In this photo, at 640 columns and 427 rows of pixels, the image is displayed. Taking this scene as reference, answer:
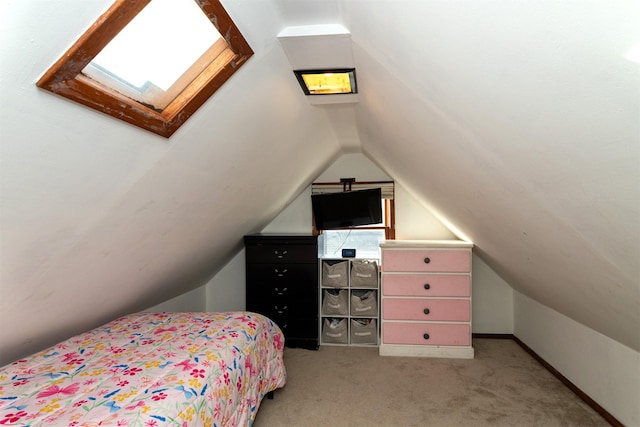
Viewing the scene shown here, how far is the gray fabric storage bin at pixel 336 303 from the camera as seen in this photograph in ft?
12.0

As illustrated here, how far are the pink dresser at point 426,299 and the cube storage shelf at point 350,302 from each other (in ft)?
0.75

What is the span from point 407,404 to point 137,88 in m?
2.54

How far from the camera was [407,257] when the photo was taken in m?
3.40

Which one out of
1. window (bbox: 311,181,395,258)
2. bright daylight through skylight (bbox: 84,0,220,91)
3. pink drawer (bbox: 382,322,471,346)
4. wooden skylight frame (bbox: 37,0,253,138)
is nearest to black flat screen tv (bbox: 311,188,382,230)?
window (bbox: 311,181,395,258)

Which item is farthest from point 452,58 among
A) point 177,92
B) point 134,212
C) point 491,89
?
point 134,212

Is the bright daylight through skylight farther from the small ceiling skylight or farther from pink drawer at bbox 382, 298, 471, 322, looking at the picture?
pink drawer at bbox 382, 298, 471, 322

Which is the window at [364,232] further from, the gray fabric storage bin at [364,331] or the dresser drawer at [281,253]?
the gray fabric storage bin at [364,331]

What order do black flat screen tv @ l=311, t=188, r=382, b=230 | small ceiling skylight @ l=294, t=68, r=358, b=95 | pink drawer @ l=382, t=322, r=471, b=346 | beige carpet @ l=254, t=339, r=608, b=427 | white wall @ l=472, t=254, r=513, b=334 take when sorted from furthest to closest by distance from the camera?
black flat screen tv @ l=311, t=188, r=382, b=230 → white wall @ l=472, t=254, r=513, b=334 → pink drawer @ l=382, t=322, r=471, b=346 → beige carpet @ l=254, t=339, r=608, b=427 → small ceiling skylight @ l=294, t=68, r=358, b=95

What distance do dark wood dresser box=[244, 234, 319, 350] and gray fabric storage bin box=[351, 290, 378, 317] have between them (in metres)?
0.40

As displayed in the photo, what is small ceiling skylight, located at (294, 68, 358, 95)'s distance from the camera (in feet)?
5.72

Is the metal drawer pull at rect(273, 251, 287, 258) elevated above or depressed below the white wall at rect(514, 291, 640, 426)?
above

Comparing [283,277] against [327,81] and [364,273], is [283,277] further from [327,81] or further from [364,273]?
[327,81]

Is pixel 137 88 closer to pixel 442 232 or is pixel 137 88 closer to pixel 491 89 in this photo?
pixel 491 89

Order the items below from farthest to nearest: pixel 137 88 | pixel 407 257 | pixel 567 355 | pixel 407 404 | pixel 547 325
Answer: pixel 407 257, pixel 547 325, pixel 567 355, pixel 407 404, pixel 137 88
